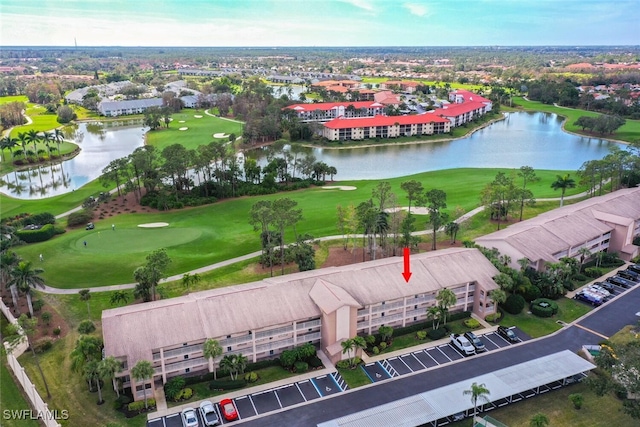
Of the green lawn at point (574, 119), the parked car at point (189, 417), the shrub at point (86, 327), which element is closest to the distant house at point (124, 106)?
the green lawn at point (574, 119)

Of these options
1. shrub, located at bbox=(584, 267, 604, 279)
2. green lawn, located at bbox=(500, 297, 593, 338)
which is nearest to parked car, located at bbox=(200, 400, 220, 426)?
green lawn, located at bbox=(500, 297, 593, 338)

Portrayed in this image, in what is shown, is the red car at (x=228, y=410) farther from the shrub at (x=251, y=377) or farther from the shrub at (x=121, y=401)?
the shrub at (x=121, y=401)

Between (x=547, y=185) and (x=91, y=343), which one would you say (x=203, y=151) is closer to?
(x=91, y=343)

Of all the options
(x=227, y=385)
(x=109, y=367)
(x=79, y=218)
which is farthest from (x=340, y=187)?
(x=109, y=367)

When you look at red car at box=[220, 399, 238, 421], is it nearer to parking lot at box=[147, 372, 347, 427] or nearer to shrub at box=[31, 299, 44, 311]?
parking lot at box=[147, 372, 347, 427]

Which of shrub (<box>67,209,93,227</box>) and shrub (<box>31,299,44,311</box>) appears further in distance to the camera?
shrub (<box>67,209,93,227</box>)

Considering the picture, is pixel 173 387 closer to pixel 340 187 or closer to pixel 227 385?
pixel 227 385

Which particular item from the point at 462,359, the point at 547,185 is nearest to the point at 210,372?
the point at 462,359
